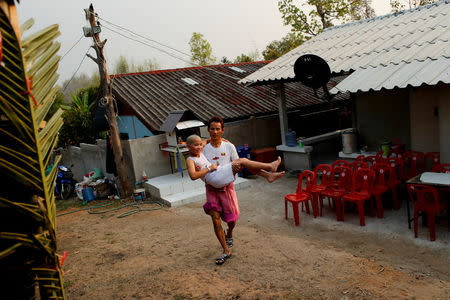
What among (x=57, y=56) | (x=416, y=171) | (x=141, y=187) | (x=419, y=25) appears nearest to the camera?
(x=57, y=56)

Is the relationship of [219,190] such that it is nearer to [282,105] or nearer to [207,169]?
[207,169]

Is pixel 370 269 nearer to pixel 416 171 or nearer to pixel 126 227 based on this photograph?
pixel 416 171

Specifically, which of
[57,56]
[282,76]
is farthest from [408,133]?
[57,56]

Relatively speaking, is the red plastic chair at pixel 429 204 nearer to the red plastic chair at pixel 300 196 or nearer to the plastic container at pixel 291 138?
the red plastic chair at pixel 300 196

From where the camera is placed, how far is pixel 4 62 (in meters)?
1.37

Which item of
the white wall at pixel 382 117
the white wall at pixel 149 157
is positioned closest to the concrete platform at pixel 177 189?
the white wall at pixel 149 157

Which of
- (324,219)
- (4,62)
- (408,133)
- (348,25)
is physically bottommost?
(324,219)

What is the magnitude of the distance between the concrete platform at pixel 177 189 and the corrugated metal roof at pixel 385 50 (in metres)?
3.50

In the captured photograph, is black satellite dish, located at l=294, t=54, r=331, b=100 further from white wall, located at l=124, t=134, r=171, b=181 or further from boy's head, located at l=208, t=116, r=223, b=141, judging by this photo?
white wall, located at l=124, t=134, r=171, b=181

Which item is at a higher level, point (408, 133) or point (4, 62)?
point (4, 62)

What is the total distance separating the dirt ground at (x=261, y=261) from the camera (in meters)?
4.16

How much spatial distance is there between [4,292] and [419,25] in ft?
35.5

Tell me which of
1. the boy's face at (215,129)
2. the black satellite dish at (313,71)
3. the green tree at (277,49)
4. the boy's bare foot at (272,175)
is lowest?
the boy's bare foot at (272,175)

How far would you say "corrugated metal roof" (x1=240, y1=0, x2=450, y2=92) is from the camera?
288 inches
